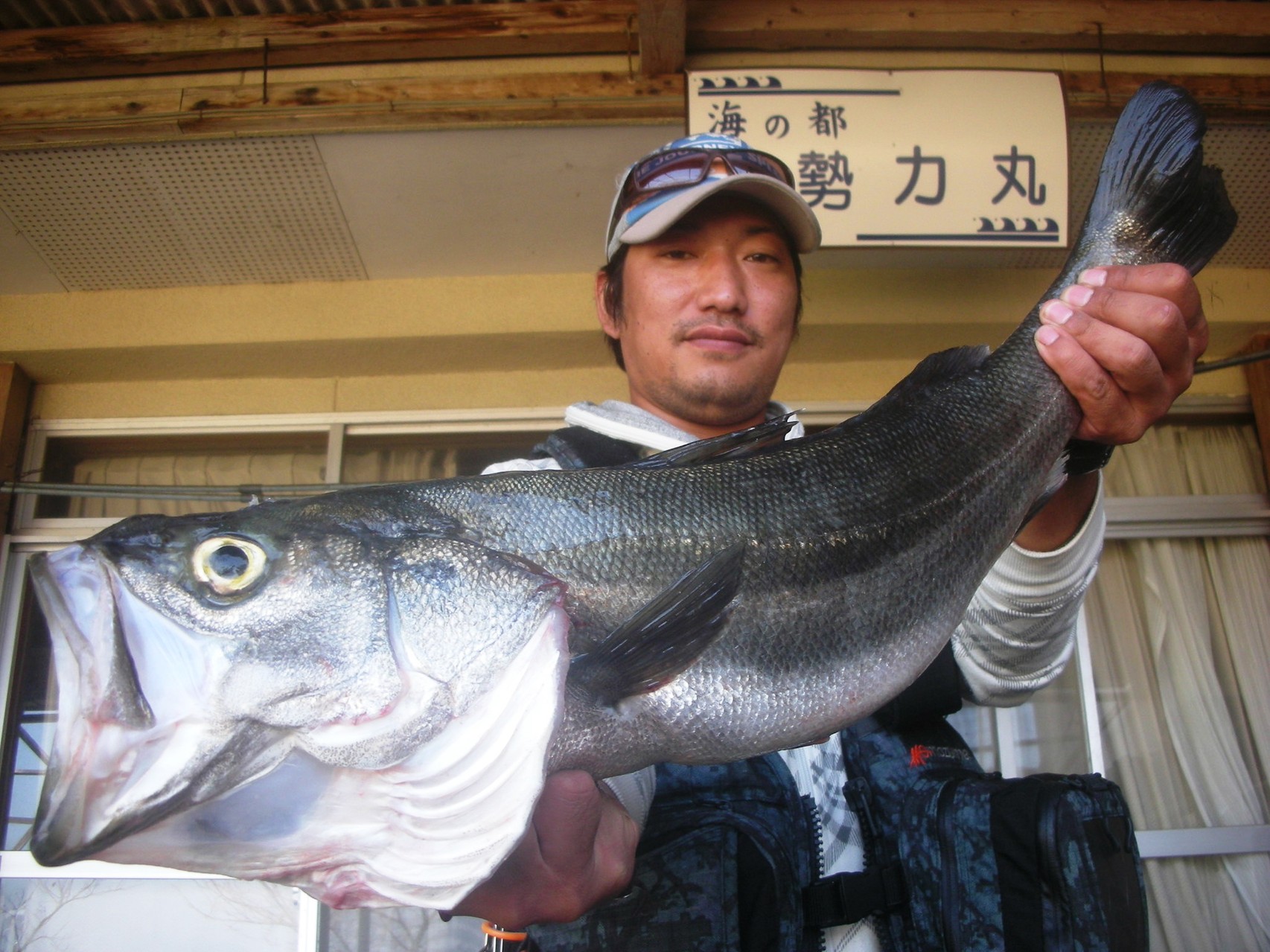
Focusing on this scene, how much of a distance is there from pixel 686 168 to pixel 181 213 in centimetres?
269

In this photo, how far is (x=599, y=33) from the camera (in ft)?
12.0

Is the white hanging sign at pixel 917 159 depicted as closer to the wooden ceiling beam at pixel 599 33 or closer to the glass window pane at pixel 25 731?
the wooden ceiling beam at pixel 599 33

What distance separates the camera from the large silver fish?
1161 mm

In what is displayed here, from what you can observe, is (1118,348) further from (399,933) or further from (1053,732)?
(399,933)

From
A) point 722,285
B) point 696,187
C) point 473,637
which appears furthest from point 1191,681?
point 473,637

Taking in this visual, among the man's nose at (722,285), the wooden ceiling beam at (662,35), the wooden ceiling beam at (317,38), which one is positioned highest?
the wooden ceiling beam at (317,38)

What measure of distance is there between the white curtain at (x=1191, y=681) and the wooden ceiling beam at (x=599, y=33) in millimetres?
2095

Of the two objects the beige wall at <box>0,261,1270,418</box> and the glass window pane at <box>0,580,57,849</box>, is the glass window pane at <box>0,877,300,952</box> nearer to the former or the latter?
the glass window pane at <box>0,580,57,849</box>

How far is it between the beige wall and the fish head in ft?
10.2

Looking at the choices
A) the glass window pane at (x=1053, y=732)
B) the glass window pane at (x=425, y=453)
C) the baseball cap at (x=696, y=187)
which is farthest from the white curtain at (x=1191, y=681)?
the glass window pane at (x=425, y=453)

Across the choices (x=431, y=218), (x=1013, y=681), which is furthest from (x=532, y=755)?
(x=431, y=218)

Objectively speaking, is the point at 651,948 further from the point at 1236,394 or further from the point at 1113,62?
the point at 1236,394

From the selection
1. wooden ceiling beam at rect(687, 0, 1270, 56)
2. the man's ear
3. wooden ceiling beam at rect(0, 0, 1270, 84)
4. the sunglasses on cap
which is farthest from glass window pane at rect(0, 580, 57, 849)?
wooden ceiling beam at rect(687, 0, 1270, 56)

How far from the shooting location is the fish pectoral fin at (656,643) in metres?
1.37
